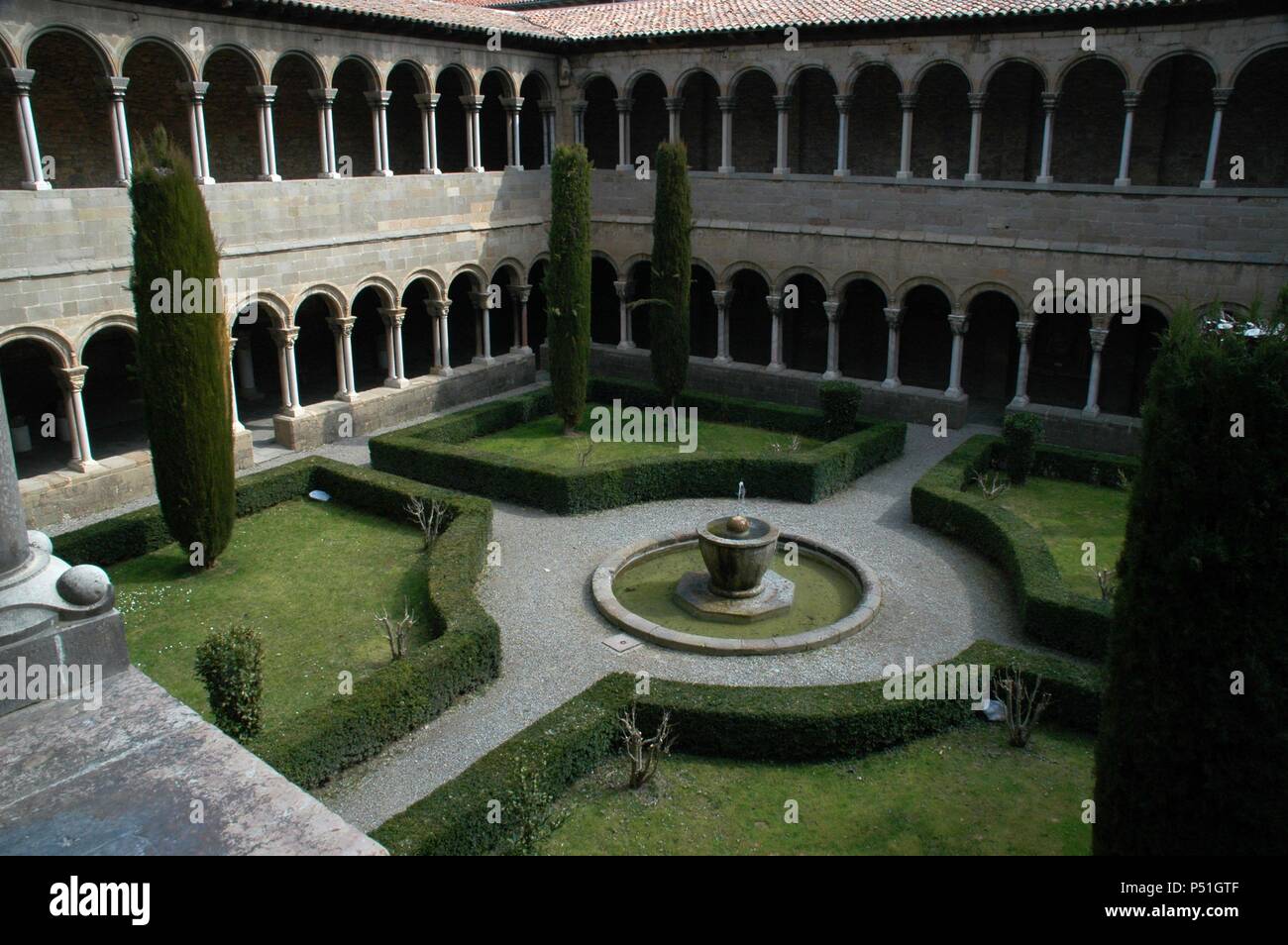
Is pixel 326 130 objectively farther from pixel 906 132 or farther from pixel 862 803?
pixel 862 803

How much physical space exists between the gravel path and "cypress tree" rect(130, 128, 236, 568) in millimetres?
3875

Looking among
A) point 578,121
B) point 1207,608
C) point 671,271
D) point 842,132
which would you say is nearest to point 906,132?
point 842,132

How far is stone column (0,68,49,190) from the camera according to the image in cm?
1492

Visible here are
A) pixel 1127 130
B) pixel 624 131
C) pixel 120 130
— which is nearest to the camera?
pixel 120 130

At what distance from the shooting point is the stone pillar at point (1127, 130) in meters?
18.7

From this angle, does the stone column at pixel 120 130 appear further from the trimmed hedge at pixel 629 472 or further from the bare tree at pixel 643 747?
the bare tree at pixel 643 747

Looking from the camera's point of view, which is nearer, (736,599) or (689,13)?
(736,599)

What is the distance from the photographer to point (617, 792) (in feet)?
31.3

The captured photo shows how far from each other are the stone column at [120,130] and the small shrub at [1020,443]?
48.8 ft

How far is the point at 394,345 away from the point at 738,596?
36.5 ft

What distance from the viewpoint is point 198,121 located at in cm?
1741
